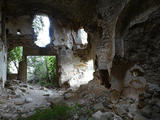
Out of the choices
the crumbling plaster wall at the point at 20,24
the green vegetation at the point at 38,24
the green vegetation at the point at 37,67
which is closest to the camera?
the crumbling plaster wall at the point at 20,24

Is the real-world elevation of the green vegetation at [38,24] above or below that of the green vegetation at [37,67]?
above

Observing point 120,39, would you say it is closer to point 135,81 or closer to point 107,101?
point 135,81

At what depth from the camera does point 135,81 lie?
346 centimetres

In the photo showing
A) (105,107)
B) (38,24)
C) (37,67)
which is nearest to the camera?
(105,107)

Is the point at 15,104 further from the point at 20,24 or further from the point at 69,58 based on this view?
the point at 20,24

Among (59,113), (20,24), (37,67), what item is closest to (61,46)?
(20,24)

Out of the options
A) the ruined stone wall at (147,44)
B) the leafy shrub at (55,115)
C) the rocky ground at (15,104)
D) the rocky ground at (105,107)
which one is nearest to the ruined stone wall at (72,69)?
the rocky ground at (15,104)

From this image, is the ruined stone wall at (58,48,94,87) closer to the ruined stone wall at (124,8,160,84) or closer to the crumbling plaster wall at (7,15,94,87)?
the crumbling plaster wall at (7,15,94,87)

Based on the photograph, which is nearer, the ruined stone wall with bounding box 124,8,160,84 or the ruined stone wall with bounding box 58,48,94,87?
the ruined stone wall with bounding box 124,8,160,84

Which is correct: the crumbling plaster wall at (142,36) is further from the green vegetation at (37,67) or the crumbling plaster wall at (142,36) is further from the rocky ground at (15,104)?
the green vegetation at (37,67)

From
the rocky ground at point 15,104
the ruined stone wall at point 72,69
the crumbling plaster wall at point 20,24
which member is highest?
the crumbling plaster wall at point 20,24

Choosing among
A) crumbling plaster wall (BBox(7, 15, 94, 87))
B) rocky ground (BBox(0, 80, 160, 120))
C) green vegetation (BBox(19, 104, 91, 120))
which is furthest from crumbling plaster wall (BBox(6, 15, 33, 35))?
green vegetation (BBox(19, 104, 91, 120))

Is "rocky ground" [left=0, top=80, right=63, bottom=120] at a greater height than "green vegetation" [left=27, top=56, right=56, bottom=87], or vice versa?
"green vegetation" [left=27, top=56, right=56, bottom=87]

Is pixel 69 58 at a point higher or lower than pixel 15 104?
higher
